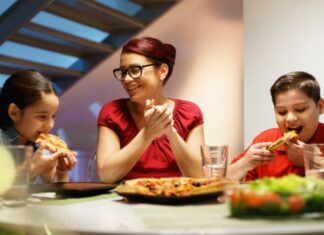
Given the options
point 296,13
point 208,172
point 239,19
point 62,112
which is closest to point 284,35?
point 296,13

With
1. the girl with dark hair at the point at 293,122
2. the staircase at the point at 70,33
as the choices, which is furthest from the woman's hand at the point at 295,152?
the staircase at the point at 70,33

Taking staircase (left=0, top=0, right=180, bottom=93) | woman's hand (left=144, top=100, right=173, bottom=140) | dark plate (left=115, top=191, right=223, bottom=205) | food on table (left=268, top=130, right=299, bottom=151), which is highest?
staircase (left=0, top=0, right=180, bottom=93)

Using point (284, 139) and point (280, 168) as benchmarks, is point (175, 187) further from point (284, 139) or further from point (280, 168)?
point (280, 168)

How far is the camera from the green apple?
1.35m

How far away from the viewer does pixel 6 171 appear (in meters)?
1.36

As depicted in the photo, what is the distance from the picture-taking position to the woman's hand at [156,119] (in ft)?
6.98

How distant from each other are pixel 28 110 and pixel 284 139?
1.04 metres

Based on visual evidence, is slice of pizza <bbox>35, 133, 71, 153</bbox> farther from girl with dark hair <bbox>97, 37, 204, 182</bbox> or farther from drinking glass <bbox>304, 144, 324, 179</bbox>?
drinking glass <bbox>304, 144, 324, 179</bbox>

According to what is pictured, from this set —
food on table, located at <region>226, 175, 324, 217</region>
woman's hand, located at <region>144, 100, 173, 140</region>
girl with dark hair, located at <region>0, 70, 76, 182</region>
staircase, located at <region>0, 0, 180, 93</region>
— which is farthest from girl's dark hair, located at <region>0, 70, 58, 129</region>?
staircase, located at <region>0, 0, 180, 93</region>

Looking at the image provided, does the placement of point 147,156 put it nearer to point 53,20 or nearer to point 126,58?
point 126,58

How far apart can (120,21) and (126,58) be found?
227 cm

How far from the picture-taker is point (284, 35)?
3570mm

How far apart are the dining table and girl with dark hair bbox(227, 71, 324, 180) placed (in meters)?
0.81

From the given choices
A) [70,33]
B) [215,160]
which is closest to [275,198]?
[215,160]
